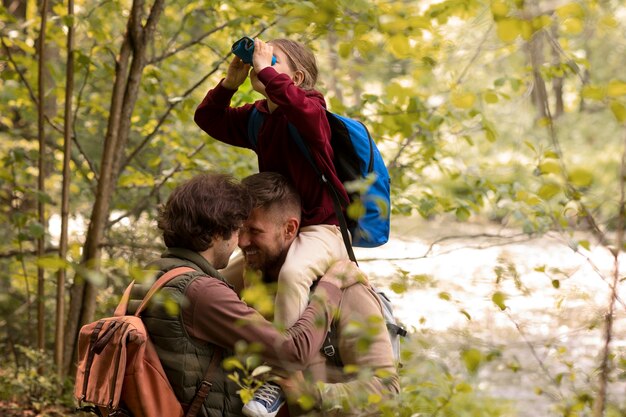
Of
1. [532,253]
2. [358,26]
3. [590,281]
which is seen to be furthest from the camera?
[532,253]

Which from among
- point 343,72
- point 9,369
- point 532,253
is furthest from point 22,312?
point 532,253

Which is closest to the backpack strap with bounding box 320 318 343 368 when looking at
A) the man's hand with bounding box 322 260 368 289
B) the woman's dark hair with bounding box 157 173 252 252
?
the man's hand with bounding box 322 260 368 289

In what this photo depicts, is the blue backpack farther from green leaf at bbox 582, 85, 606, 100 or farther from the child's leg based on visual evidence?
green leaf at bbox 582, 85, 606, 100

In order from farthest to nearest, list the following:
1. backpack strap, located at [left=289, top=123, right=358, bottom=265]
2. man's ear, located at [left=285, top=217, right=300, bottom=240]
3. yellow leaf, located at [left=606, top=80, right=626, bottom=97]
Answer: man's ear, located at [left=285, top=217, right=300, bottom=240] → backpack strap, located at [left=289, top=123, right=358, bottom=265] → yellow leaf, located at [left=606, top=80, right=626, bottom=97]

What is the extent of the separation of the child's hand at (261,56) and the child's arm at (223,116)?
0.95 feet

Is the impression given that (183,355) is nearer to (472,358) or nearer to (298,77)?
(472,358)

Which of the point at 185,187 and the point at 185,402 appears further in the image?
the point at 185,187

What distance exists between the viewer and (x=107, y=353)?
2176mm

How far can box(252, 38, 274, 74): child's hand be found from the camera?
94.7 inches

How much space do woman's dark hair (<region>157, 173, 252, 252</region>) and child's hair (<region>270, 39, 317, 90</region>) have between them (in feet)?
1.63

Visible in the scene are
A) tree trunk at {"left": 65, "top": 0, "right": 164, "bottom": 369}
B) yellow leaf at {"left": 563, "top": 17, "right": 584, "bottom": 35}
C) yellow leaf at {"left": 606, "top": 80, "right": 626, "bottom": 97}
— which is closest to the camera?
yellow leaf at {"left": 606, "top": 80, "right": 626, "bottom": 97}

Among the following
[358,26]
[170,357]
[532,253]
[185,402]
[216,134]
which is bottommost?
[532,253]

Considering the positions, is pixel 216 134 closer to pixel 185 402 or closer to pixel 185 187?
pixel 185 187

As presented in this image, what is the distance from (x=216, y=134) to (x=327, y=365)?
992mm
